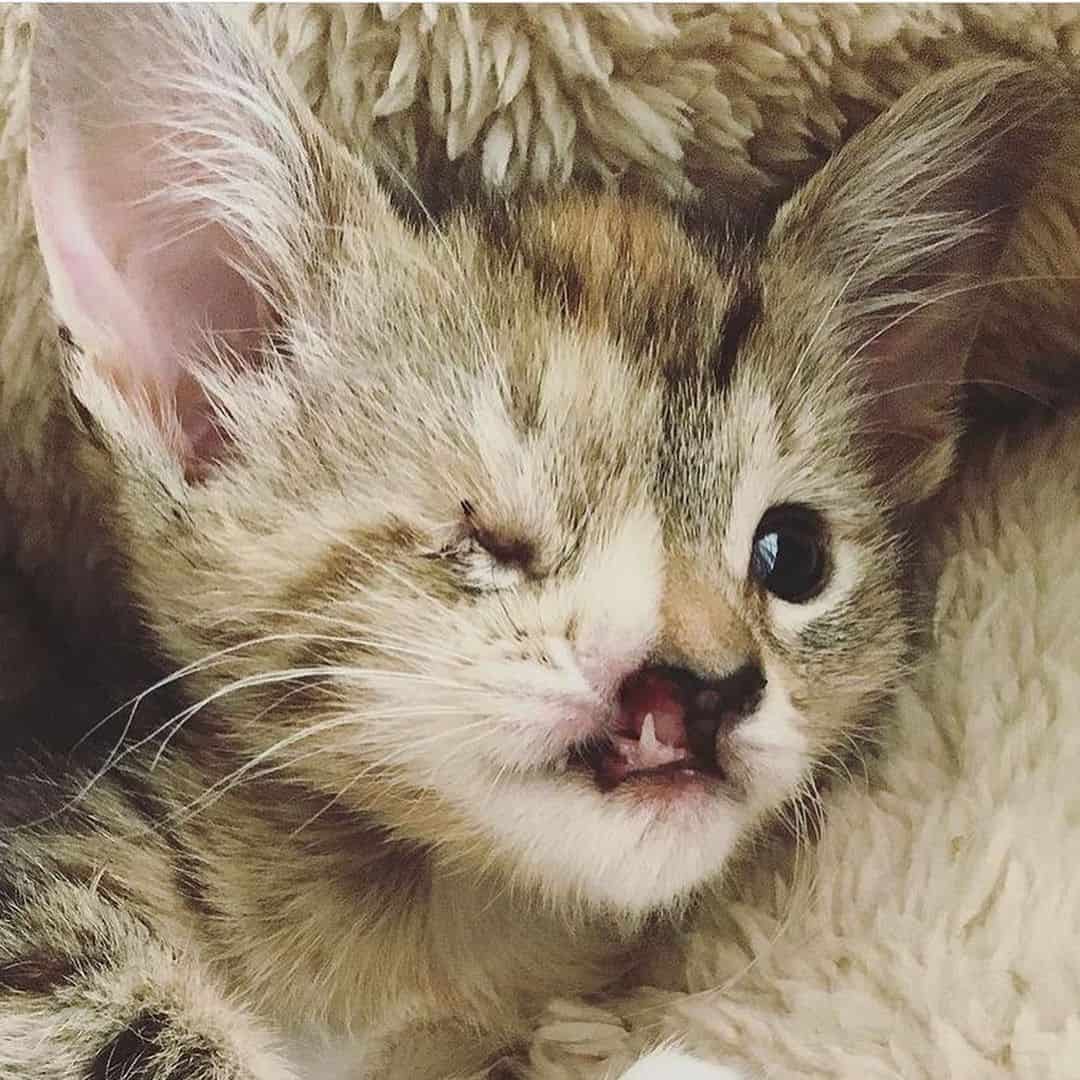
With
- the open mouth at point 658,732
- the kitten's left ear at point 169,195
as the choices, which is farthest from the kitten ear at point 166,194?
the open mouth at point 658,732

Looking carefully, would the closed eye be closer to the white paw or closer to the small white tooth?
the small white tooth

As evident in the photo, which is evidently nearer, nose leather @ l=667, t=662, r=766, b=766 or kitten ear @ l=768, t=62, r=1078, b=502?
nose leather @ l=667, t=662, r=766, b=766

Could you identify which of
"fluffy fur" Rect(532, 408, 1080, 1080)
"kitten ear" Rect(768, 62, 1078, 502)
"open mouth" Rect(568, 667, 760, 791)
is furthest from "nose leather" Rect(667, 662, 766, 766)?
"kitten ear" Rect(768, 62, 1078, 502)

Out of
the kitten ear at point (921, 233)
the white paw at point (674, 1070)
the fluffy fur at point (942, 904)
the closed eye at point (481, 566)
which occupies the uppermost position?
the kitten ear at point (921, 233)

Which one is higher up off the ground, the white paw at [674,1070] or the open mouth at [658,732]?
the open mouth at [658,732]

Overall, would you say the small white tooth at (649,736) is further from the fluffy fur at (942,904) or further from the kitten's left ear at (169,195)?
the kitten's left ear at (169,195)

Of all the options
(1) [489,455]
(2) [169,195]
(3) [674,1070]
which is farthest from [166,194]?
(3) [674,1070]

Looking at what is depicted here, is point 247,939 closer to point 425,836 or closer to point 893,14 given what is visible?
point 425,836
